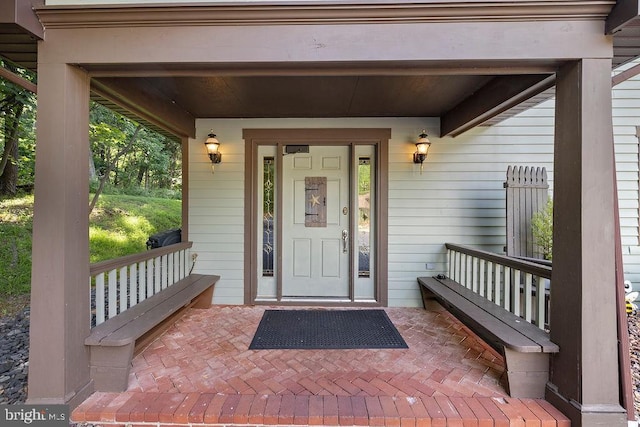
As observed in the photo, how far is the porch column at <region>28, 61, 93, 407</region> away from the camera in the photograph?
6.03 feet

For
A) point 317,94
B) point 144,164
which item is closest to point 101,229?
point 144,164

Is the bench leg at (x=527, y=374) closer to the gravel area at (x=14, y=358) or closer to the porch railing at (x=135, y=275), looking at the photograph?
the porch railing at (x=135, y=275)

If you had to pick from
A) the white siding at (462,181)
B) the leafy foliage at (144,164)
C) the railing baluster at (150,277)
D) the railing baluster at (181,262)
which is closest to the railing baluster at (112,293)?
the railing baluster at (150,277)

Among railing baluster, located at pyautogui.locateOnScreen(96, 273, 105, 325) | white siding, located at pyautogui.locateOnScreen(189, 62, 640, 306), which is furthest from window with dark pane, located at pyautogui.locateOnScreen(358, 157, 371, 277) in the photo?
railing baluster, located at pyautogui.locateOnScreen(96, 273, 105, 325)

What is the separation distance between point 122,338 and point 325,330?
1.75 m

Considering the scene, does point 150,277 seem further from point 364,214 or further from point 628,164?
point 628,164

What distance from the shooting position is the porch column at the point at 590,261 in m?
1.76

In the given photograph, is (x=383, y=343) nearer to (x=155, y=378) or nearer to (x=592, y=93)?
(x=155, y=378)

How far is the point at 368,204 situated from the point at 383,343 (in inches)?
68.3

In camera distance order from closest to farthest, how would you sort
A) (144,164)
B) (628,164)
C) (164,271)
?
(164,271) → (628,164) → (144,164)

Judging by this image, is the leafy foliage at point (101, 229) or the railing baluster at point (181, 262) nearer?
the railing baluster at point (181, 262)

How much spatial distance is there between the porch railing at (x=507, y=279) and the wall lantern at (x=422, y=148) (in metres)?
1.13

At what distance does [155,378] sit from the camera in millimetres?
2168

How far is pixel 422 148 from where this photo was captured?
11.7 ft
